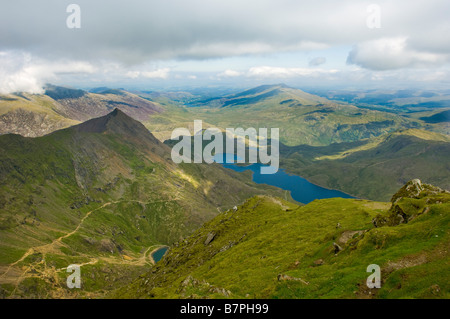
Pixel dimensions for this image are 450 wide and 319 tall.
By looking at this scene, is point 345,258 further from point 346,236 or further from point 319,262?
point 346,236

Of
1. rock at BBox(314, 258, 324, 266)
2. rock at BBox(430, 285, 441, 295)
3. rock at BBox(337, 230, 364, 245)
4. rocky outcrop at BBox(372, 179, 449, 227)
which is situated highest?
rocky outcrop at BBox(372, 179, 449, 227)

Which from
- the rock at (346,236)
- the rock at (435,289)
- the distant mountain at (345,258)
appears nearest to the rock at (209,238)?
the distant mountain at (345,258)

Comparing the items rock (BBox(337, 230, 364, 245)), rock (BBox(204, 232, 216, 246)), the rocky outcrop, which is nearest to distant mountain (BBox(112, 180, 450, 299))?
rock (BBox(337, 230, 364, 245))

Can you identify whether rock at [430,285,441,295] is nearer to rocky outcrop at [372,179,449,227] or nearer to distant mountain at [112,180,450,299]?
distant mountain at [112,180,450,299]

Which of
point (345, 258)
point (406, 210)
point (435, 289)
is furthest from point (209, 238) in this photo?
point (435, 289)

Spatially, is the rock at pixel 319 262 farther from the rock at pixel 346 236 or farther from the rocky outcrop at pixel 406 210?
the rocky outcrop at pixel 406 210

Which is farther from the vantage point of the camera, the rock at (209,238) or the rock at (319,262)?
the rock at (209,238)

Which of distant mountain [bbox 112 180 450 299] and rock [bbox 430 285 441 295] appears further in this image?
distant mountain [bbox 112 180 450 299]
